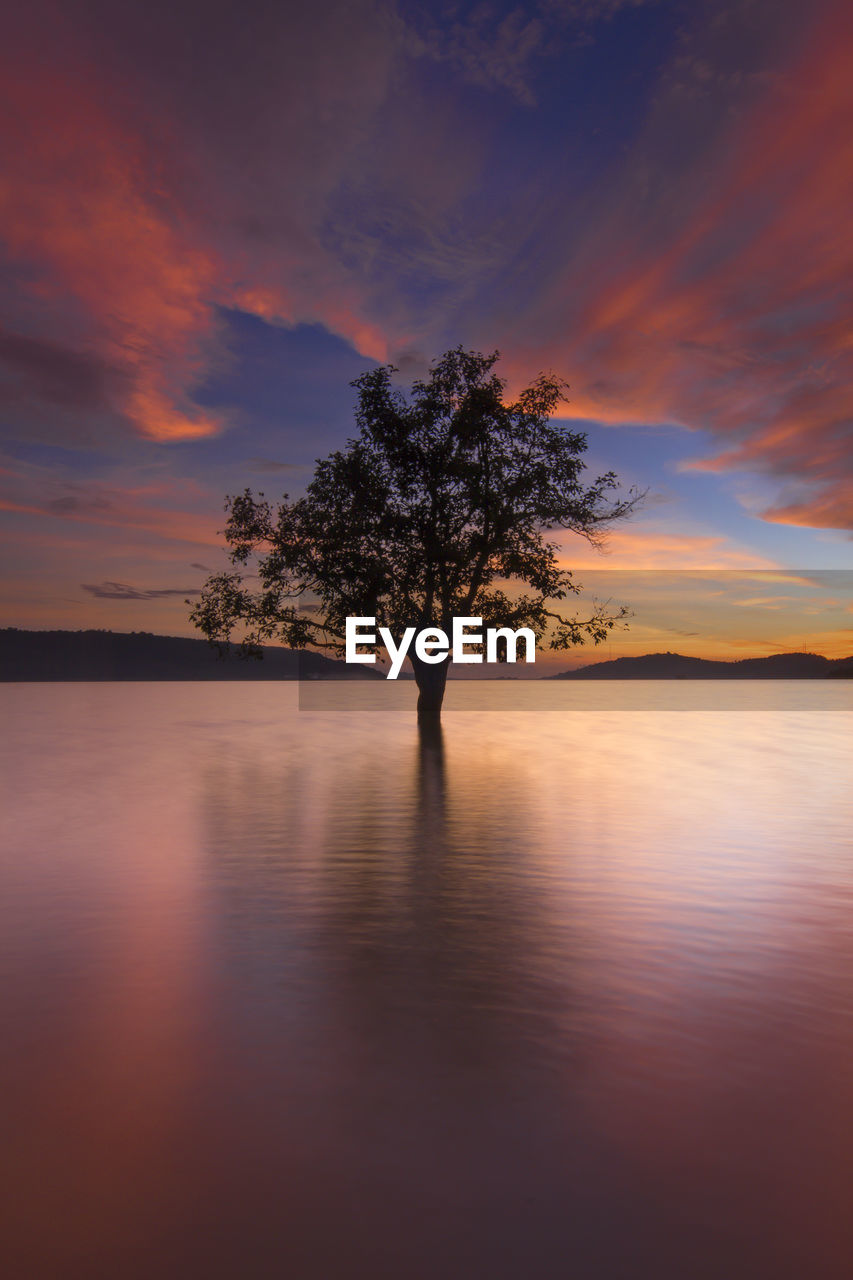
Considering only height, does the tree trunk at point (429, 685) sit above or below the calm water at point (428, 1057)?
above

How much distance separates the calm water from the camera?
12.8 feet

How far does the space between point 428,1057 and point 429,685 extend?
4311 cm

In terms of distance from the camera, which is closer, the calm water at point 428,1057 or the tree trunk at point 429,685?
the calm water at point 428,1057

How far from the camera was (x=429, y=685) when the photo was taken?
48812 millimetres

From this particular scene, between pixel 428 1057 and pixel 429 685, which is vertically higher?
pixel 429 685

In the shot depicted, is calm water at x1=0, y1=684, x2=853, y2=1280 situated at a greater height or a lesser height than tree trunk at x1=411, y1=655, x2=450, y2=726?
lesser

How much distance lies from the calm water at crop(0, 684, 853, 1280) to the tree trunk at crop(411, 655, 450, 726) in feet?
105

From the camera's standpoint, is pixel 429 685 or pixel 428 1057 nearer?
pixel 428 1057

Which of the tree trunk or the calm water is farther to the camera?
the tree trunk

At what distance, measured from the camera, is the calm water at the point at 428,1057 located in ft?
12.8

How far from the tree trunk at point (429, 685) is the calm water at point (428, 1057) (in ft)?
105

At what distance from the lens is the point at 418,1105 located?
4.99m

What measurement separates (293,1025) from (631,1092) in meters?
2.32

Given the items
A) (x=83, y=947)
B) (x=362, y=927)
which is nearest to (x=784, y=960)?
(x=362, y=927)
